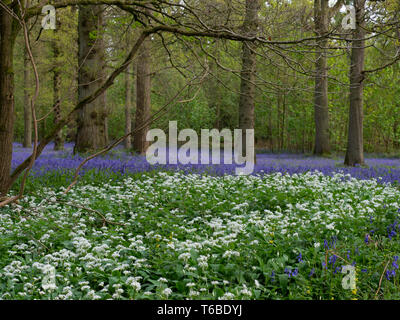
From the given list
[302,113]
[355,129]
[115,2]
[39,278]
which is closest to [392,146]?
[302,113]

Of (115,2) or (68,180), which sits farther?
(68,180)

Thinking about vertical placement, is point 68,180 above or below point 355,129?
below

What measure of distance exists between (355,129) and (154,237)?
34.0ft

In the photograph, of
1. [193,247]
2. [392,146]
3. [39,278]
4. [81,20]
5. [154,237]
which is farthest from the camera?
[392,146]

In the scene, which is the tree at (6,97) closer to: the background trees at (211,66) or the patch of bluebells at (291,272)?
the background trees at (211,66)

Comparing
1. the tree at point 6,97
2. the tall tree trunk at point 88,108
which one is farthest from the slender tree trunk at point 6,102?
the tall tree trunk at point 88,108

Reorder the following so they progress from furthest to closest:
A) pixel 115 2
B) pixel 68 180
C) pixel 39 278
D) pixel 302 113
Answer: pixel 302 113 → pixel 68 180 → pixel 115 2 → pixel 39 278

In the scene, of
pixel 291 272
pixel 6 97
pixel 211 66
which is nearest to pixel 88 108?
pixel 211 66

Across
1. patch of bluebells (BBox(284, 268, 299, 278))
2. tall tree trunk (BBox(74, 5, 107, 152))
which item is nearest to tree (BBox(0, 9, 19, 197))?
patch of bluebells (BBox(284, 268, 299, 278))

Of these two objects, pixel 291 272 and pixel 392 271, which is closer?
pixel 392 271

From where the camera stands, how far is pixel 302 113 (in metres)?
26.6

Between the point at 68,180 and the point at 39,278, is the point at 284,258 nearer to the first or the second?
the point at 39,278

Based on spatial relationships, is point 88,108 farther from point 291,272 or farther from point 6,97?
point 291,272
